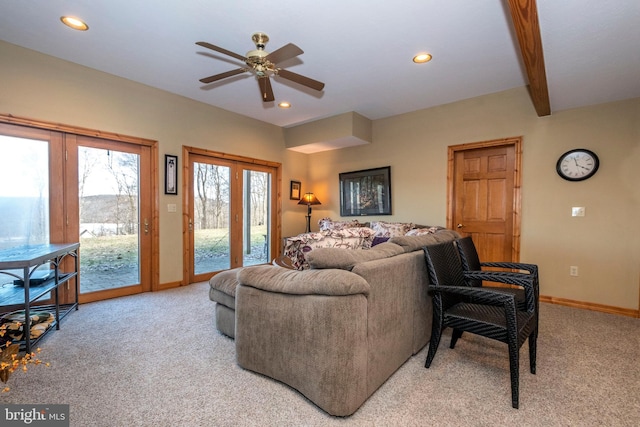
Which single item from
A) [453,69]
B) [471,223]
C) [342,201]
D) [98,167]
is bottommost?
[471,223]

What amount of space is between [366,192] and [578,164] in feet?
9.19

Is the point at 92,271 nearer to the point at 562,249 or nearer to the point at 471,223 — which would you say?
the point at 471,223

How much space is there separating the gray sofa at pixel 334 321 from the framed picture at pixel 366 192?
2822 mm

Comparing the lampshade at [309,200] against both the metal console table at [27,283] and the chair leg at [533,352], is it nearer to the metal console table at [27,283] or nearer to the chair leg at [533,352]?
the metal console table at [27,283]

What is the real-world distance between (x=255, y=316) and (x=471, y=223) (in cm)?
348

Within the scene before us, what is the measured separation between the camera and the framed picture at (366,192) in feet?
16.2

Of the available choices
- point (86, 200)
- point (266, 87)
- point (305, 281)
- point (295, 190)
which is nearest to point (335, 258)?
point (305, 281)

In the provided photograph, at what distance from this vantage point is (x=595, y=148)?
11.0ft

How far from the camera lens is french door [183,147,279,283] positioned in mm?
4426

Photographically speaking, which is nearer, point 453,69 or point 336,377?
point 336,377

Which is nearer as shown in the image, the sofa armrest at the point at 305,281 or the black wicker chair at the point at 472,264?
the sofa armrest at the point at 305,281

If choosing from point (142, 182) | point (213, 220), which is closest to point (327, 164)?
point (213, 220)

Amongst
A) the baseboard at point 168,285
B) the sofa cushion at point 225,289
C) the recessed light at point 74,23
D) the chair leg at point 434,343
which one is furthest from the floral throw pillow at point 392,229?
the recessed light at point 74,23

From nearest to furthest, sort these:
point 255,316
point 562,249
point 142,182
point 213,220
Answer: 1. point 255,316
2. point 562,249
3. point 142,182
4. point 213,220
